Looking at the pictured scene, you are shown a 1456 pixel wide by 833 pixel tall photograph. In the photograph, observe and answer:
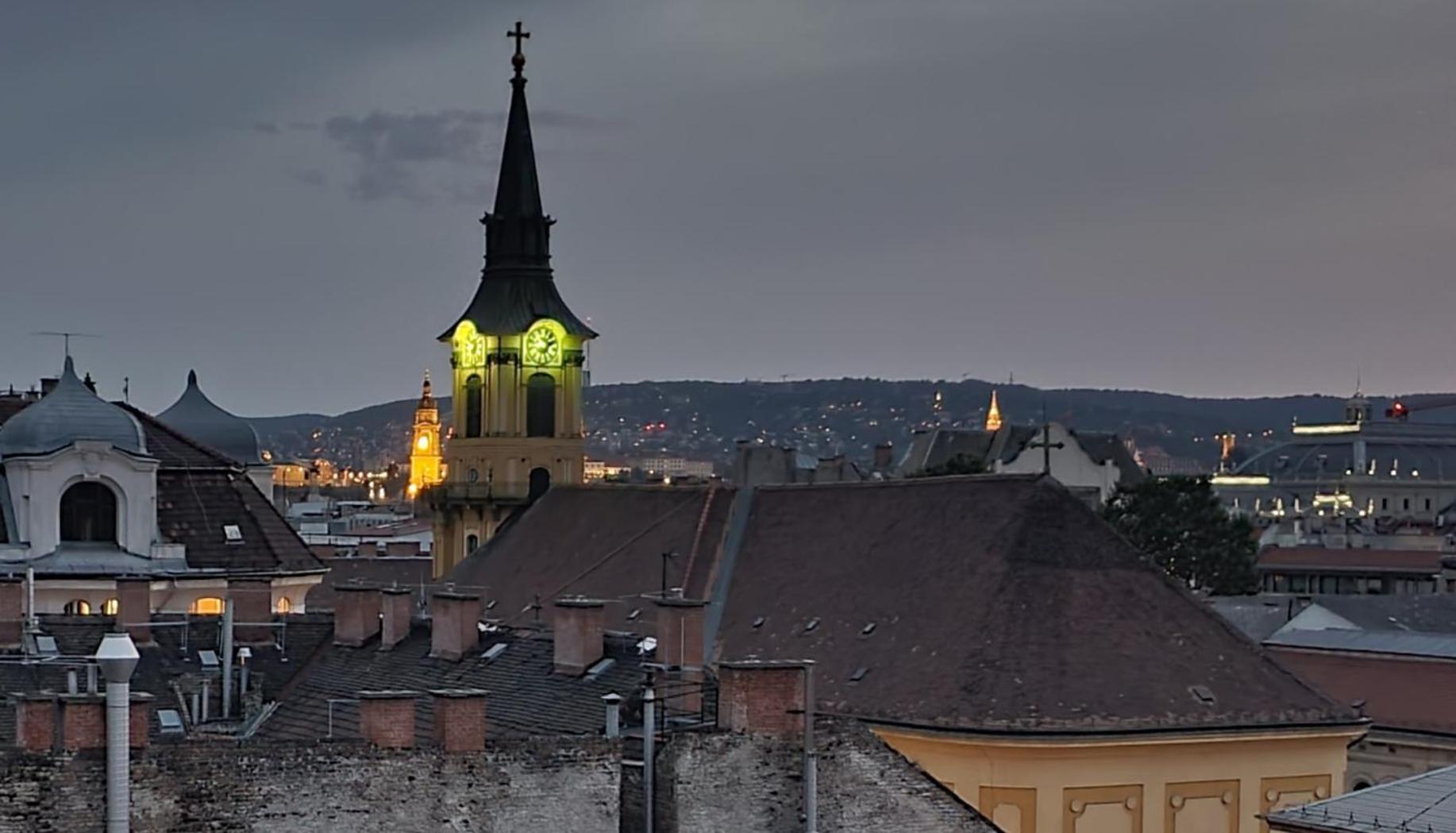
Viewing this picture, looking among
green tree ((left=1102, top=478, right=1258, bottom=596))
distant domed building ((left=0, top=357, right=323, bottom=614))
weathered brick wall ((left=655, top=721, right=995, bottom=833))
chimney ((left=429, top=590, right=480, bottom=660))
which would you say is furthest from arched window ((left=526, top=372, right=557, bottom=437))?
weathered brick wall ((left=655, top=721, right=995, bottom=833))

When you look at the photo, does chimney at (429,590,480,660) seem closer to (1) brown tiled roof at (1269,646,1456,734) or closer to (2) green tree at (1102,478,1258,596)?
(1) brown tiled roof at (1269,646,1456,734)

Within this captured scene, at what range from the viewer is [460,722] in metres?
28.8

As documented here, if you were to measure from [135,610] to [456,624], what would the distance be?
6.69 metres

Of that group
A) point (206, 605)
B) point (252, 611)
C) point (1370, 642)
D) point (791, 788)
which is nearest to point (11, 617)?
point (252, 611)

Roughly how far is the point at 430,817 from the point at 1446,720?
133 feet

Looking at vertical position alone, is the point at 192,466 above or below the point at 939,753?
above

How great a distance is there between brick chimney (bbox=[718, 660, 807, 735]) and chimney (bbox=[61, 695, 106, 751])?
7488 mm

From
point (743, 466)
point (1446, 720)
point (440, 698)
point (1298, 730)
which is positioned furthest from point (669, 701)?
point (1446, 720)

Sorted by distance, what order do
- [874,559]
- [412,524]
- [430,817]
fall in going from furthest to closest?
[412,524] < [874,559] < [430,817]

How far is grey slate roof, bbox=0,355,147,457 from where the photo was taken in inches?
2630

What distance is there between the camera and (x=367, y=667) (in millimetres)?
45875

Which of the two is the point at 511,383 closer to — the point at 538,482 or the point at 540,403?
the point at 540,403

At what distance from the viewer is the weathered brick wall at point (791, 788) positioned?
2972cm

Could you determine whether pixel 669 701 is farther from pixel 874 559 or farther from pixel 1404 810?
pixel 874 559
